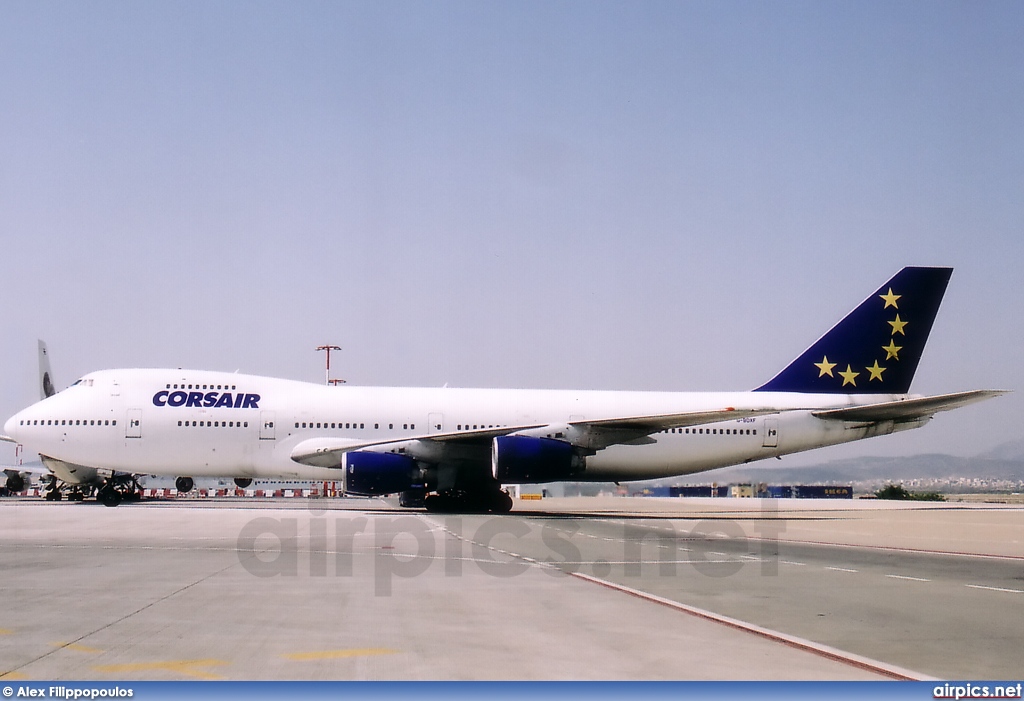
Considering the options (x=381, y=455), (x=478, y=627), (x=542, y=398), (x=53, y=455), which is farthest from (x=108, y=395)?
(x=478, y=627)

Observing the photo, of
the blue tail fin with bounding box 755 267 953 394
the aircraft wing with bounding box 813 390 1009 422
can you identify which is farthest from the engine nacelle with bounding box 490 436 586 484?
the blue tail fin with bounding box 755 267 953 394

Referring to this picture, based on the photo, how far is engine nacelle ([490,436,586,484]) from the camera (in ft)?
83.0

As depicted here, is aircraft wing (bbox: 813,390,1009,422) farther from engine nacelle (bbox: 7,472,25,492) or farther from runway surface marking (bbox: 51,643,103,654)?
engine nacelle (bbox: 7,472,25,492)

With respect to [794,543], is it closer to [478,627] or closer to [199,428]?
[478,627]

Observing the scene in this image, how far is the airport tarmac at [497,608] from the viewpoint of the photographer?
19.5 feet

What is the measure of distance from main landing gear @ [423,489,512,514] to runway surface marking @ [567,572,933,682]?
18.8 metres

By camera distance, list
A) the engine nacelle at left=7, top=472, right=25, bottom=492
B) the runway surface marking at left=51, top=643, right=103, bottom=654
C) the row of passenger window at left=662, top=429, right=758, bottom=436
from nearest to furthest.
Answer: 1. the runway surface marking at left=51, top=643, right=103, bottom=654
2. the row of passenger window at left=662, top=429, right=758, bottom=436
3. the engine nacelle at left=7, top=472, right=25, bottom=492

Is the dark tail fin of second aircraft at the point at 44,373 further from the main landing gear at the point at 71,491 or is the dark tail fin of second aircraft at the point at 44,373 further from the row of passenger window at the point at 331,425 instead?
the row of passenger window at the point at 331,425

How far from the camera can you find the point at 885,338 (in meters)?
31.1

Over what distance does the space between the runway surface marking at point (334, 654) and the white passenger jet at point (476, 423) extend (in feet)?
62.1

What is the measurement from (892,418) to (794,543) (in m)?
13.9

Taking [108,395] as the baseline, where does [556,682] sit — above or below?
below

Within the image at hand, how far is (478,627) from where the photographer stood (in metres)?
7.39

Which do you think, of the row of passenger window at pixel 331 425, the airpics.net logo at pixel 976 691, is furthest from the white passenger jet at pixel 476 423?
the airpics.net logo at pixel 976 691
